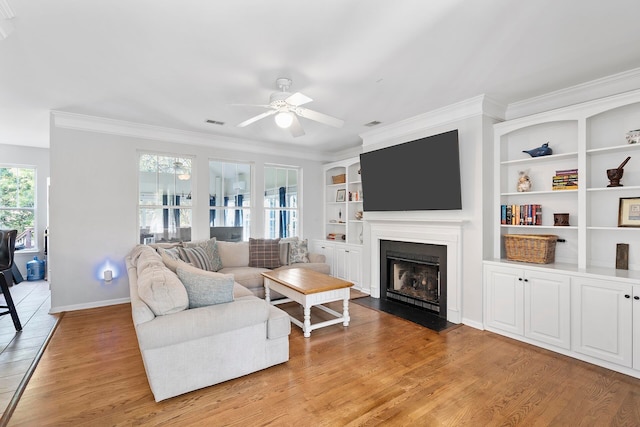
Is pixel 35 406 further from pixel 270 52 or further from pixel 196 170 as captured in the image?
pixel 196 170

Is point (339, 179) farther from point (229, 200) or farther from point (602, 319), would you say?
point (602, 319)

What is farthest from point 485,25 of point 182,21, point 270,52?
point 182,21

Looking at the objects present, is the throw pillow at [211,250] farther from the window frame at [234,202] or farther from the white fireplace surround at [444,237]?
the white fireplace surround at [444,237]

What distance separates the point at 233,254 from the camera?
4934 millimetres

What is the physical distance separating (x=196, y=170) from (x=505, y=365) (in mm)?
4854

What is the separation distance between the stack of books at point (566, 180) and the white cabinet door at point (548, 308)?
930mm

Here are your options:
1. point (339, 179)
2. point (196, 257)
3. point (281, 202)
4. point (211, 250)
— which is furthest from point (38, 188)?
point (339, 179)

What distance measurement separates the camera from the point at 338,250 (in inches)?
226

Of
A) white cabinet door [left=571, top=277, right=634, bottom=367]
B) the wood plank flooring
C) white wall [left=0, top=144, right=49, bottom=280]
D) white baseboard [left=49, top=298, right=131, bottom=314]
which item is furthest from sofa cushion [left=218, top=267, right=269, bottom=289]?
white wall [left=0, top=144, right=49, bottom=280]

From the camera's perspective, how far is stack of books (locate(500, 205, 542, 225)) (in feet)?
11.3

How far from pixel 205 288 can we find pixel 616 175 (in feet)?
12.6

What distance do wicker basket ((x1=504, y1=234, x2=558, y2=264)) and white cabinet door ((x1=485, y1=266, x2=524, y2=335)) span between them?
0.22 m

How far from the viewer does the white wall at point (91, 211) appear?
413 cm

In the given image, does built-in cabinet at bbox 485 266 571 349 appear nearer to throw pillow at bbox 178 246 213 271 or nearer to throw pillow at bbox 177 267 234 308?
throw pillow at bbox 177 267 234 308
